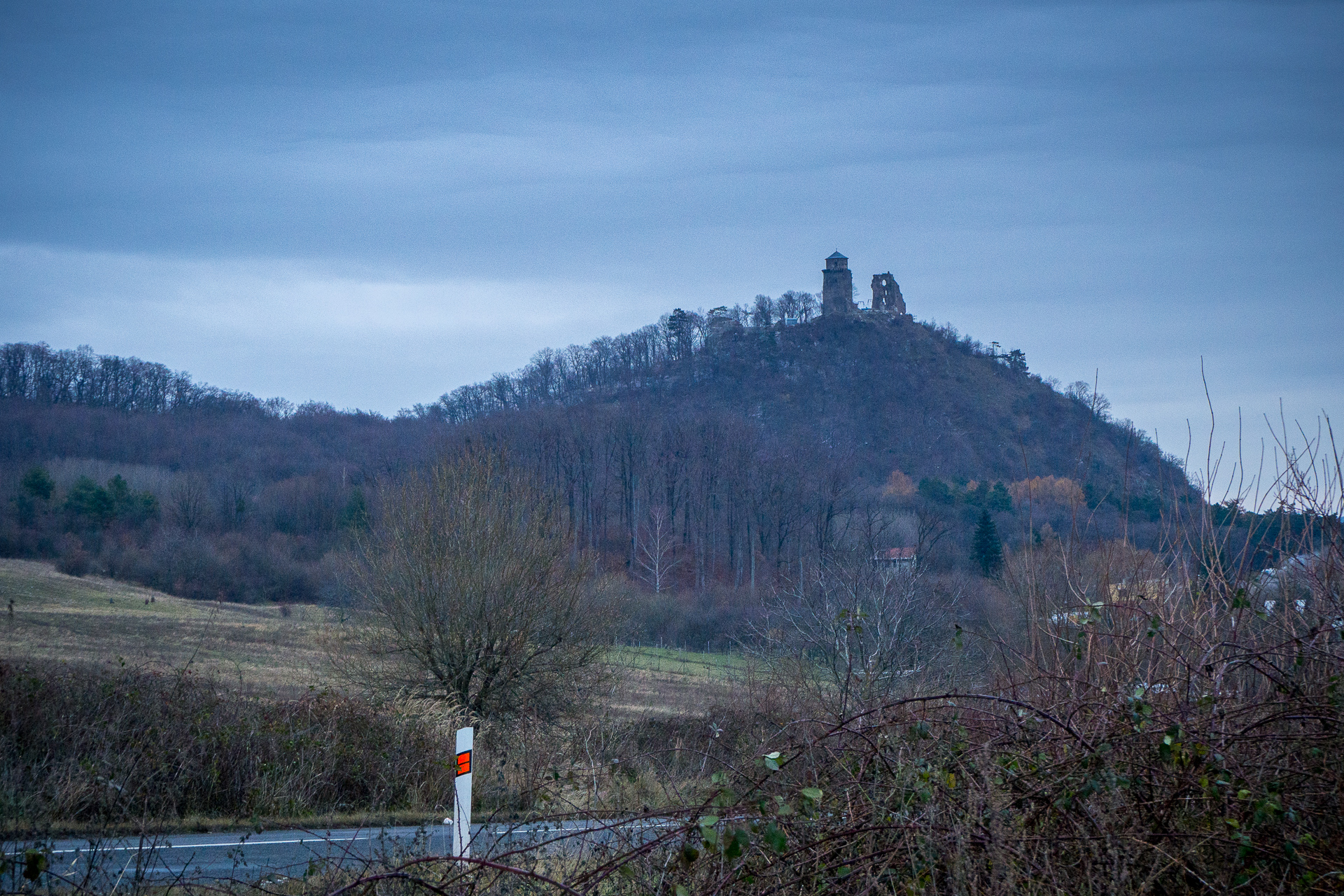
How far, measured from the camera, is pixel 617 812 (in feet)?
13.7

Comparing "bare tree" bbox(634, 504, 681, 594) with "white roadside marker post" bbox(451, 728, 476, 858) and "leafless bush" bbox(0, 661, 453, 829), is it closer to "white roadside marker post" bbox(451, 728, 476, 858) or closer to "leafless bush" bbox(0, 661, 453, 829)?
"leafless bush" bbox(0, 661, 453, 829)

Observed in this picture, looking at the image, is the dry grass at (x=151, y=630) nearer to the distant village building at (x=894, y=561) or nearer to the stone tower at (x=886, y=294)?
the distant village building at (x=894, y=561)

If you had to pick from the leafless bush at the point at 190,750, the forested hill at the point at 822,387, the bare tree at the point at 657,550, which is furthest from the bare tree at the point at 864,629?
the forested hill at the point at 822,387

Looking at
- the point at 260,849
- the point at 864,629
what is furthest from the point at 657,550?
the point at 260,849

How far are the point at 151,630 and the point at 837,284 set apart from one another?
102946 mm

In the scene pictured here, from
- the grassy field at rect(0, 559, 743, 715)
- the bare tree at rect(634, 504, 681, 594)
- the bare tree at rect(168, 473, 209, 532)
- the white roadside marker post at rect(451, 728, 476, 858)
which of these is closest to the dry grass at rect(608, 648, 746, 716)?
the grassy field at rect(0, 559, 743, 715)

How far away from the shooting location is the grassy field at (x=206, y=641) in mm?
23969

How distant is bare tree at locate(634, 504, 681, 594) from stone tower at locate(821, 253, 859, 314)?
54293 mm

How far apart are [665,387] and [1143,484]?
7570 cm

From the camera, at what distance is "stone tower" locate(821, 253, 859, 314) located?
119 metres

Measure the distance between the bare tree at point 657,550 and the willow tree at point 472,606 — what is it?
40620 mm

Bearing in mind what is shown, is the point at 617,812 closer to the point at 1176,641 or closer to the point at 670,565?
the point at 1176,641

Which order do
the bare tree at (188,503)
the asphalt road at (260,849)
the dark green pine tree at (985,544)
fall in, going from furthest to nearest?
the bare tree at (188,503) → the dark green pine tree at (985,544) → the asphalt road at (260,849)

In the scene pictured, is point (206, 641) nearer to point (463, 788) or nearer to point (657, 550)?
point (463, 788)
